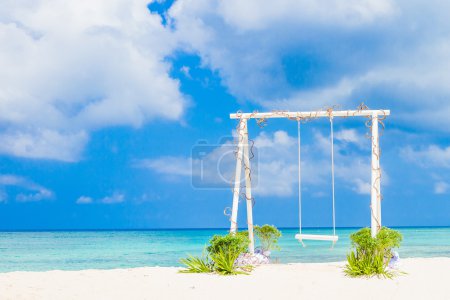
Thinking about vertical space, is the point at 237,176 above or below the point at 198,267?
above

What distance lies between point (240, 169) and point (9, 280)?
4.65 metres

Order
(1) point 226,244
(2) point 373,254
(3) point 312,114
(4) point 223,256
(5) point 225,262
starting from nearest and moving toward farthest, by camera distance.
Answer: (2) point 373,254 < (5) point 225,262 < (4) point 223,256 < (1) point 226,244 < (3) point 312,114

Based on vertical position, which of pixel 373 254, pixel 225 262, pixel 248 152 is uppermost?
pixel 248 152

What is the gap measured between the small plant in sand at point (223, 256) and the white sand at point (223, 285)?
0.32 m

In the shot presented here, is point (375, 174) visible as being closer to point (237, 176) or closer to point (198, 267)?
point (237, 176)

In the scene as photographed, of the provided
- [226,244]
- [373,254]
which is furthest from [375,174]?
[226,244]

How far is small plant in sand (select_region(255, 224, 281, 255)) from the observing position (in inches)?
455

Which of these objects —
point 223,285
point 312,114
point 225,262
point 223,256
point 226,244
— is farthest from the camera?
point 312,114

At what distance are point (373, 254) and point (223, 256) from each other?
8.74 ft

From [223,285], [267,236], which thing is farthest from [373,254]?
[223,285]

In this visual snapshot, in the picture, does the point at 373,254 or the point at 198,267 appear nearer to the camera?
the point at 373,254

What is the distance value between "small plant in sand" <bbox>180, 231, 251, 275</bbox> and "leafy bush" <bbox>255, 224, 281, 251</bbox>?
3.99ft

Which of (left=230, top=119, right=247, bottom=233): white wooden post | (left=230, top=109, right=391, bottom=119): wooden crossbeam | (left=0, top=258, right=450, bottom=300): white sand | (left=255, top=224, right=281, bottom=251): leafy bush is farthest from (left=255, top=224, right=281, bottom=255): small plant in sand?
(left=230, top=109, right=391, bottom=119): wooden crossbeam

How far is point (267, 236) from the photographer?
1160cm
